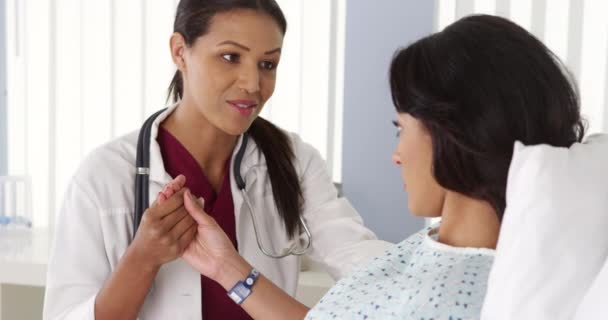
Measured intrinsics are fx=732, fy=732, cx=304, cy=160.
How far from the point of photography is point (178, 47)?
4.64ft

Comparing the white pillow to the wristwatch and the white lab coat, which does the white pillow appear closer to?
the wristwatch

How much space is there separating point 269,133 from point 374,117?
36.6 inches

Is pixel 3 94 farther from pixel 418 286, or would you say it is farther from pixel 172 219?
pixel 418 286

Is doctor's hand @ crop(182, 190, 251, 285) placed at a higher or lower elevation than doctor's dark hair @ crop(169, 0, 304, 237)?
lower

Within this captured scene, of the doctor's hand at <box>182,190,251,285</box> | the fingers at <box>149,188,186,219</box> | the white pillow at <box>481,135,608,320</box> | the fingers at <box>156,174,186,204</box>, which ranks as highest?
the white pillow at <box>481,135,608,320</box>

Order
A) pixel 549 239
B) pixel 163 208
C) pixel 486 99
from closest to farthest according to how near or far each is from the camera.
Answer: pixel 549 239, pixel 486 99, pixel 163 208

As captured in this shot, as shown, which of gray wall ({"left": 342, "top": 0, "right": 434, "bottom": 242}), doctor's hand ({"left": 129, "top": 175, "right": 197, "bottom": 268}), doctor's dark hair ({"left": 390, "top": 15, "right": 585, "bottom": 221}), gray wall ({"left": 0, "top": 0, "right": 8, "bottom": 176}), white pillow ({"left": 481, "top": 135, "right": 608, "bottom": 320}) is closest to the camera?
white pillow ({"left": 481, "top": 135, "right": 608, "bottom": 320})

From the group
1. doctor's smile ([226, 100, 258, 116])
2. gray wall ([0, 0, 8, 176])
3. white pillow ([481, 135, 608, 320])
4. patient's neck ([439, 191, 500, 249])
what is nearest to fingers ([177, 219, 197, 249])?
doctor's smile ([226, 100, 258, 116])

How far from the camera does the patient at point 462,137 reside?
0.89m

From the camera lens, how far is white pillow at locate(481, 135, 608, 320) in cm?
77

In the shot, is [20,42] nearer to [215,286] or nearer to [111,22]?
[111,22]

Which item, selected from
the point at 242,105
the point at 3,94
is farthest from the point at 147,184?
the point at 3,94

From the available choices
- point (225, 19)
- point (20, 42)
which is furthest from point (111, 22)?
point (225, 19)

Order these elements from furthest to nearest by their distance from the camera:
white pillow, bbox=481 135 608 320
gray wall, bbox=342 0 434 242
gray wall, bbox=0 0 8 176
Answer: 1. gray wall, bbox=0 0 8 176
2. gray wall, bbox=342 0 434 242
3. white pillow, bbox=481 135 608 320
